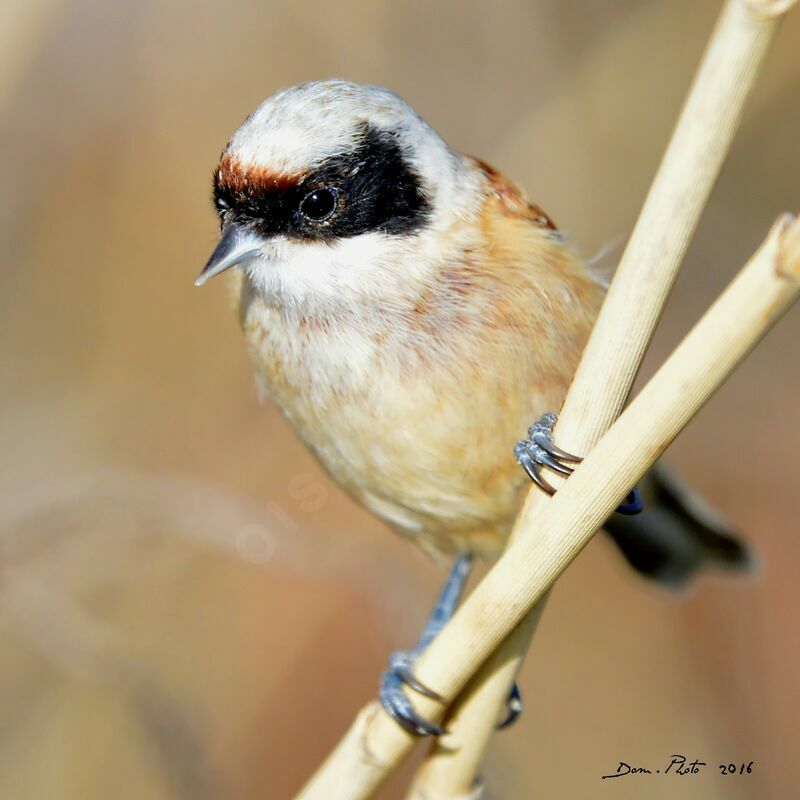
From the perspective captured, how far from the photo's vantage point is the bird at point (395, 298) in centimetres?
190

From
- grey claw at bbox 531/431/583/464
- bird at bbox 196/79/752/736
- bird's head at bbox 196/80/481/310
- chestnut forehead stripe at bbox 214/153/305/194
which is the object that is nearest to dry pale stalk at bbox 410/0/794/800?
grey claw at bbox 531/431/583/464

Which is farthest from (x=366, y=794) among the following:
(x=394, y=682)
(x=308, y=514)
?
(x=308, y=514)

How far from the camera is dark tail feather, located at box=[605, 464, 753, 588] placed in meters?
2.76

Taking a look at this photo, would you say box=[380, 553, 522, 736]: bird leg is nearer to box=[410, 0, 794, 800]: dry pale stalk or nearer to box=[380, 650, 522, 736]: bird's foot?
box=[380, 650, 522, 736]: bird's foot

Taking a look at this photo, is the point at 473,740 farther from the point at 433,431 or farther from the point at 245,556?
the point at 245,556

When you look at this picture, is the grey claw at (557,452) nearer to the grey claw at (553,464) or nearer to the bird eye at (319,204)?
the grey claw at (553,464)

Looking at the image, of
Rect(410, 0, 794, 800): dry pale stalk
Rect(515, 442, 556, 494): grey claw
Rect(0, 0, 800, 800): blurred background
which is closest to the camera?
Rect(410, 0, 794, 800): dry pale stalk

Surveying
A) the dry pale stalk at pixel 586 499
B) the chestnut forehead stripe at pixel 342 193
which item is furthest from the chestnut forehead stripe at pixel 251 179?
the dry pale stalk at pixel 586 499

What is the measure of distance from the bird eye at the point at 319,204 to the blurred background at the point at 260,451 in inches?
48.3

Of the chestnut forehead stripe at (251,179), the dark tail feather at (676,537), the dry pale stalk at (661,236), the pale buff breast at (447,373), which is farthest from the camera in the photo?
the dark tail feather at (676,537)

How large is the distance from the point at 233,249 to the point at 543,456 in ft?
2.21

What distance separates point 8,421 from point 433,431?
6.37 feet

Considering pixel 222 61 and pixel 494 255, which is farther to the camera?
pixel 222 61

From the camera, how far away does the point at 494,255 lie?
6.79 ft
